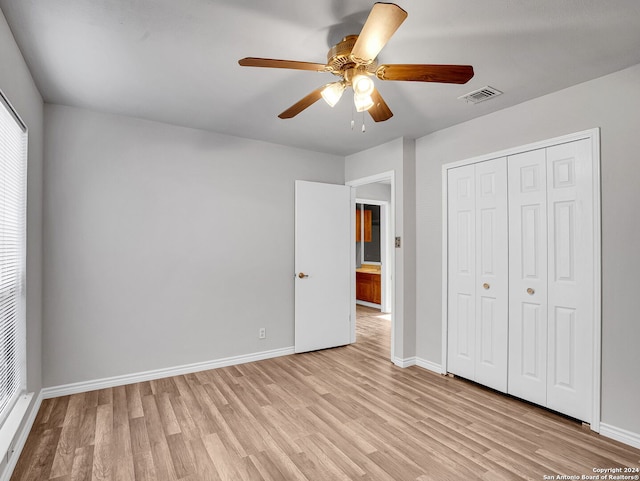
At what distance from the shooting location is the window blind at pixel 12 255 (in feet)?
6.48

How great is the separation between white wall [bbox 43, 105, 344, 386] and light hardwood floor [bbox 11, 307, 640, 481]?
0.42 metres

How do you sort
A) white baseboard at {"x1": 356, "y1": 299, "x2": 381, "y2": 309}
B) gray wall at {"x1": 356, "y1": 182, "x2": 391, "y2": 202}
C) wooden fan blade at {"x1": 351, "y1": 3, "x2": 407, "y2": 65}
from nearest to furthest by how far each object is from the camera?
1. wooden fan blade at {"x1": 351, "y1": 3, "x2": 407, "y2": 65}
2. gray wall at {"x1": 356, "y1": 182, "x2": 391, "y2": 202}
3. white baseboard at {"x1": 356, "y1": 299, "x2": 381, "y2": 309}

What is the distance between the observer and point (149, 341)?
340 centimetres

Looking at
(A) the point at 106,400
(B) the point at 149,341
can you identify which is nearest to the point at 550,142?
(B) the point at 149,341

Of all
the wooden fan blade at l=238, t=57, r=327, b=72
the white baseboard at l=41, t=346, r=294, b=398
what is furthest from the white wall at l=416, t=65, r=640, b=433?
the white baseboard at l=41, t=346, r=294, b=398

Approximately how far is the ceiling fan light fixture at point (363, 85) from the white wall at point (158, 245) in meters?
2.32

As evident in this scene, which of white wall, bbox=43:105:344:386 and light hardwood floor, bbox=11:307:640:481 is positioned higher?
white wall, bbox=43:105:344:386

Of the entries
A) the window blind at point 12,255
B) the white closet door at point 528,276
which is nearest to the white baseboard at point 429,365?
the white closet door at point 528,276

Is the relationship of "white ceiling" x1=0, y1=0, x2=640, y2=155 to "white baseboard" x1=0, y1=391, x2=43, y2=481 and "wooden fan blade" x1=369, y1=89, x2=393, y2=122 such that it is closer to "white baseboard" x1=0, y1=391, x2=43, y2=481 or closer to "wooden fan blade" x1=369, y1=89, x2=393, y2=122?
"wooden fan blade" x1=369, y1=89, x2=393, y2=122

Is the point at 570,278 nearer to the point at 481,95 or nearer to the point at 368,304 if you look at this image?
the point at 481,95

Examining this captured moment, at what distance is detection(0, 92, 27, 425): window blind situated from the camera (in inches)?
77.7

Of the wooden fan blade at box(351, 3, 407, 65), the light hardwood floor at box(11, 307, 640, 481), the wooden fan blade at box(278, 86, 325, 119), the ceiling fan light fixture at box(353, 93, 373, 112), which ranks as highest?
the wooden fan blade at box(351, 3, 407, 65)

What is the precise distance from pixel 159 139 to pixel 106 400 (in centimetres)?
244

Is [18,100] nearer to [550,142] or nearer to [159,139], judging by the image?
[159,139]
